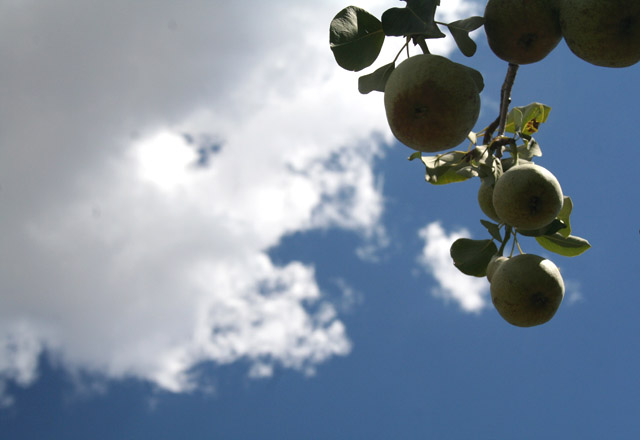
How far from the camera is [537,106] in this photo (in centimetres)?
289

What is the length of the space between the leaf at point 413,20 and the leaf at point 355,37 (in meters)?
0.19

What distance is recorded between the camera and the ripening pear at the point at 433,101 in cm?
197

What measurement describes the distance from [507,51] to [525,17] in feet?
0.45

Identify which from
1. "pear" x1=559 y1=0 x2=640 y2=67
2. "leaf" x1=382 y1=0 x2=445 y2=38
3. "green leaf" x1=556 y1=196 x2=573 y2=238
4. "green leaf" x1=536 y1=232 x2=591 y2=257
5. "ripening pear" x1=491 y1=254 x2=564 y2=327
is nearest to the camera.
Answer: "pear" x1=559 y1=0 x2=640 y2=67

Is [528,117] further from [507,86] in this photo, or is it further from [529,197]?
[529,197]

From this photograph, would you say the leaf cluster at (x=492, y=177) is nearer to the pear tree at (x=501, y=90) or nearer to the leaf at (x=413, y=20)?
the pear tree at (x=501, y=90)

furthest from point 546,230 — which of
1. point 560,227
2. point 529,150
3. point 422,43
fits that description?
point 422,43

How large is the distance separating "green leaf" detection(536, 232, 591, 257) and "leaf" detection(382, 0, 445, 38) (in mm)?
1203

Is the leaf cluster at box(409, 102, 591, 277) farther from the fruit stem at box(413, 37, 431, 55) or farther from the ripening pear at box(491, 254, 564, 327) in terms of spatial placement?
the fruit stem at box(413, 37, 431, 55)

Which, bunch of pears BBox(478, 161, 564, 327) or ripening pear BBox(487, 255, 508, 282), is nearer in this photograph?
bunch of pears BBox(478, 161, 564, 327)

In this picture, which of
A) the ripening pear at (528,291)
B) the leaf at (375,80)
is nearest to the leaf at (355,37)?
the leaf at (375,80)

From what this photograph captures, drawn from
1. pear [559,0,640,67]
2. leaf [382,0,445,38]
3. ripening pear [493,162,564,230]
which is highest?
leaf [382,0,445,38]

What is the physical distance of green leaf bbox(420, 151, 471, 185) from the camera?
8.82 ft

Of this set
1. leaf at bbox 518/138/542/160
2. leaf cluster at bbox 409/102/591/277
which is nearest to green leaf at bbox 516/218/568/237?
leaf cluster at bbox 409/102/591/277
